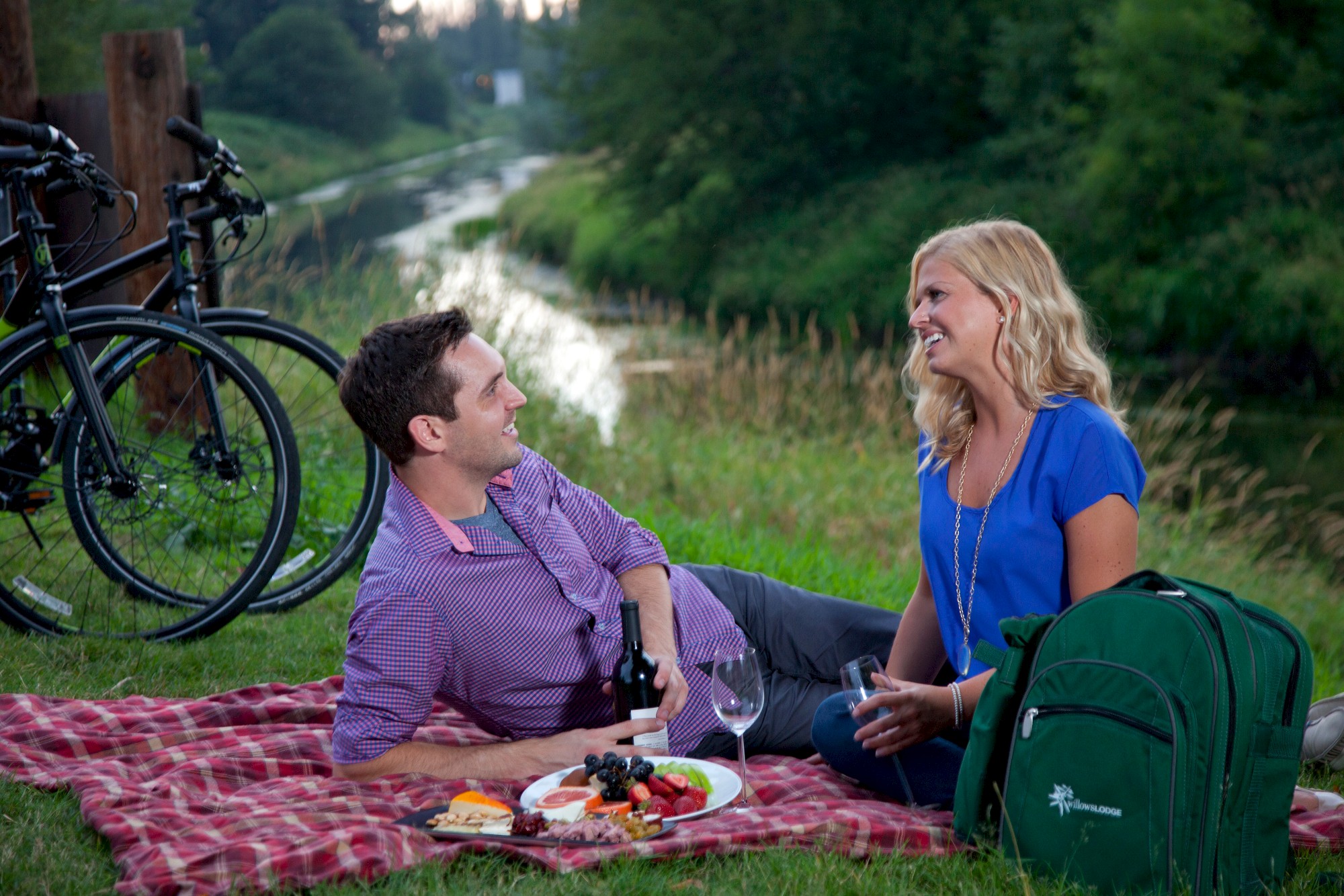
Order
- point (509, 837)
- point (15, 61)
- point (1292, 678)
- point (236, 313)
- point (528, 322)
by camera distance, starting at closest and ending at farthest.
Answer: point (1292, 678)
point (509, 837)
point (236, 313)
point (15, 61)
point (528, 322)

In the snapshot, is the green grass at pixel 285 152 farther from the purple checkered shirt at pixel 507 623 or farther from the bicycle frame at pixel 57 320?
the purple checkered shirt at pixel 507 623

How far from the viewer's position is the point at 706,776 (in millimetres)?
2555

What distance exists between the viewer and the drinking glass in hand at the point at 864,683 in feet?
8.11

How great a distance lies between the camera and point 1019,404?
272 centimetres

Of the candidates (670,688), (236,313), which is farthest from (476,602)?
(236,313)

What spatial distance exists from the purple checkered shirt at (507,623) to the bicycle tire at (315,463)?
61 cm

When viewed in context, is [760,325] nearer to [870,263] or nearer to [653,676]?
[870,263]

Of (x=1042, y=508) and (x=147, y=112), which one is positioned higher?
(x=147, y=112)

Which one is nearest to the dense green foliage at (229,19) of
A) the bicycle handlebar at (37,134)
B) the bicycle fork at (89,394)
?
the bicycle handlebar at (37,134)

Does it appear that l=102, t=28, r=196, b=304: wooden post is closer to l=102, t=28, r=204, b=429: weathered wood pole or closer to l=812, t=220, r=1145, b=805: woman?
l=102, t=28, r=204, b=429: weathered wood pole

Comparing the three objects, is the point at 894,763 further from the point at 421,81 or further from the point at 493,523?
the point at 421,81

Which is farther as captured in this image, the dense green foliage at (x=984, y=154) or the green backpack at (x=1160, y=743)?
the dense green foliage at (x=984, y=154)

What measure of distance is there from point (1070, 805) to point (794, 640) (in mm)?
1049

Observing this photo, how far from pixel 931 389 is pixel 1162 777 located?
1.17 meters
